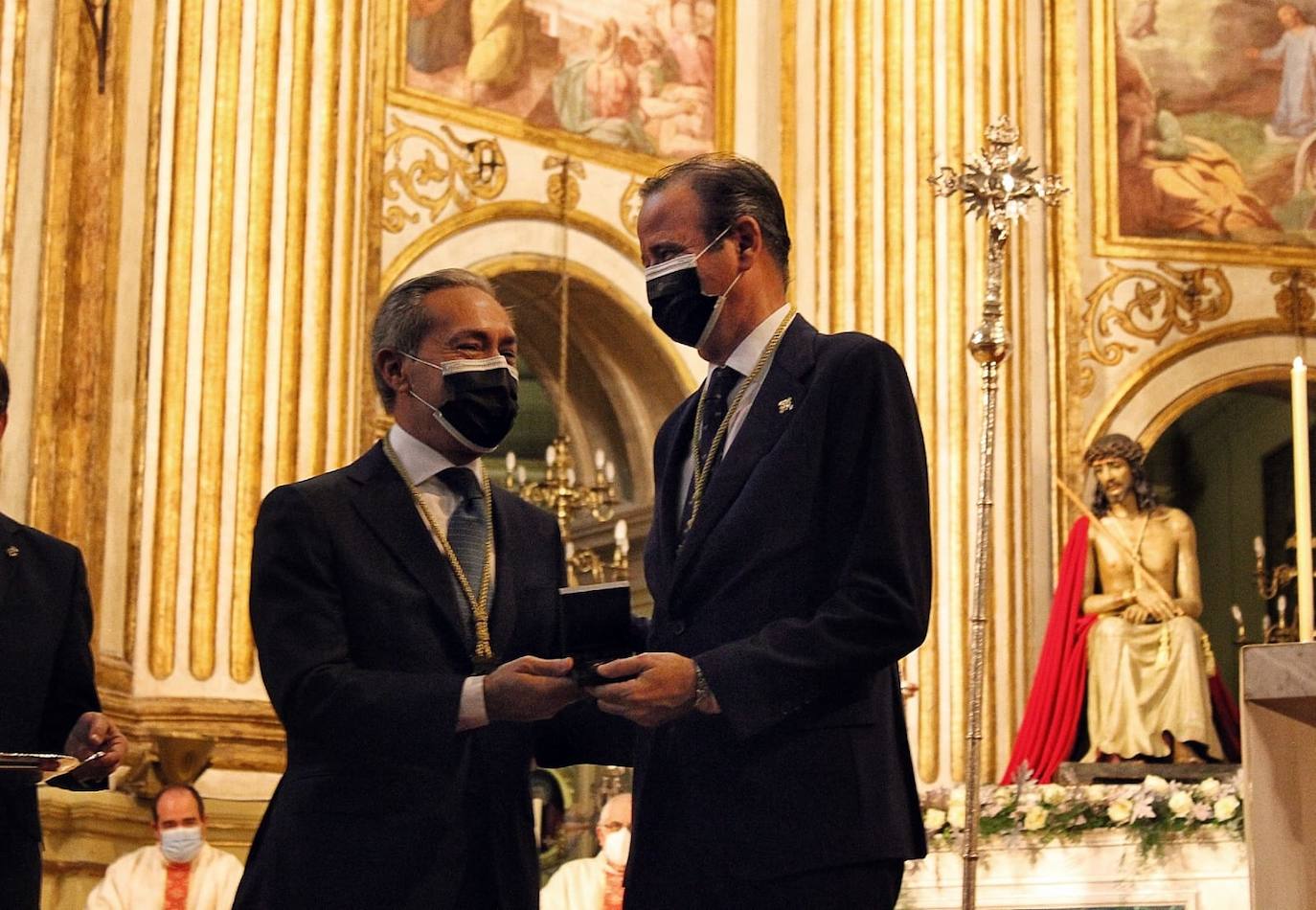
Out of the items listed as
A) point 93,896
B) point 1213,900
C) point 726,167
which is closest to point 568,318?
point 93,896

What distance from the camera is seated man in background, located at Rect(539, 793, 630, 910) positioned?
859cm

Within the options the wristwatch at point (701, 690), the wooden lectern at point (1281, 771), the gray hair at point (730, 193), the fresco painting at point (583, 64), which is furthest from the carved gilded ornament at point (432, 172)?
the wooden lectern at point (1281, 771)

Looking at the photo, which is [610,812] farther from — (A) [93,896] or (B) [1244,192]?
(B) [1244,192]

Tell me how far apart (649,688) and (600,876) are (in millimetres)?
6046

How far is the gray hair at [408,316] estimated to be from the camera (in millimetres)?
3494

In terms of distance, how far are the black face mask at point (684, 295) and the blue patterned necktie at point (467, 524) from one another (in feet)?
1.58

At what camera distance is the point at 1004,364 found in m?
11.8

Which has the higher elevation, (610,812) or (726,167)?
(726,167)

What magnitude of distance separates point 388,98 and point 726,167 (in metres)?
8.47

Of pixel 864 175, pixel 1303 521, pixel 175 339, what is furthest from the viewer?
pixel 864 175

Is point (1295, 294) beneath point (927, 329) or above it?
above

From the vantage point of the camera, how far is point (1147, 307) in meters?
12.4


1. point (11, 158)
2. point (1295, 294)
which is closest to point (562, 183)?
point (1295, 294)

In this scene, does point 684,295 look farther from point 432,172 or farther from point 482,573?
point 432,172
